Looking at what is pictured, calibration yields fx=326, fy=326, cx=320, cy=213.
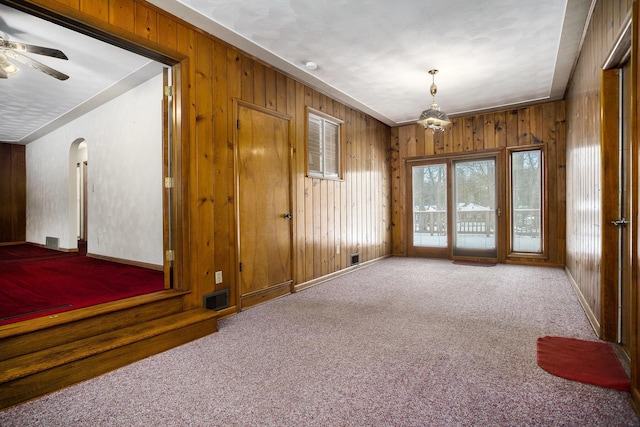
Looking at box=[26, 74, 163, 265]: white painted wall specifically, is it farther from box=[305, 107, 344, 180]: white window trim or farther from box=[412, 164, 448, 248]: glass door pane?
box=[412, 164, 448, 248]: glass door pane

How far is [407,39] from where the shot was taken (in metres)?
3.31

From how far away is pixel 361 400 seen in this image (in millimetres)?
1684

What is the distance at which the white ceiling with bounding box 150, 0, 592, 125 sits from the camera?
9.07 feet

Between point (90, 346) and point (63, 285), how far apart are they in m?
1.83

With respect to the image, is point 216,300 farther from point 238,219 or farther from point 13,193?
point 13,193

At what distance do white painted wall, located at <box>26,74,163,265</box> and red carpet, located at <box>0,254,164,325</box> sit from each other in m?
0.39

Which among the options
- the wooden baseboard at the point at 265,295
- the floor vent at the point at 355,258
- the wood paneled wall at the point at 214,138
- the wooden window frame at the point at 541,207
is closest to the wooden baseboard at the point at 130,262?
the wooden baseboard at the point at 265,295

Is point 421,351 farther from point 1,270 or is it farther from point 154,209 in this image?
point 1,270

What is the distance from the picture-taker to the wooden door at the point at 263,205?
3420 mm

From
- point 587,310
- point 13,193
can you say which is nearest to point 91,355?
point 587,310

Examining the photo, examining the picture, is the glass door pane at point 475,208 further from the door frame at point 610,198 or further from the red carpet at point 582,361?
the red carpet at point 582,361

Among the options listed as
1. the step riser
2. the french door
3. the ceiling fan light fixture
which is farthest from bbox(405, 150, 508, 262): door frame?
the ceiling fan light fixture

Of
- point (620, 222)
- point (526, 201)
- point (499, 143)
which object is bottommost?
point (620, 222)

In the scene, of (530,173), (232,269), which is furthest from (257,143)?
(530,173)
